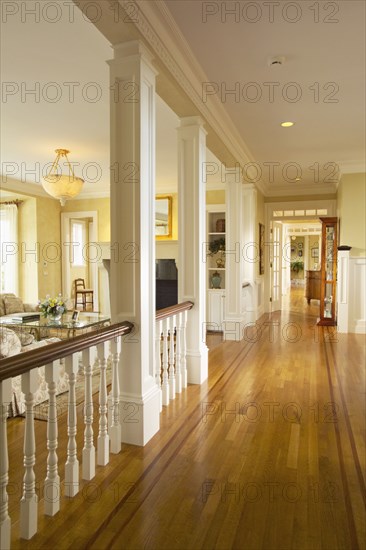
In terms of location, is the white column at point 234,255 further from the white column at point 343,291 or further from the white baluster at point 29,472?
the white baluster at point 29,472

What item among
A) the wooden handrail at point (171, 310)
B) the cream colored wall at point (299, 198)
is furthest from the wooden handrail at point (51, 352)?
the cream colored wall at point (299, 198)

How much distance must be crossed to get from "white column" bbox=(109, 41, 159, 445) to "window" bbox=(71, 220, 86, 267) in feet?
25.3

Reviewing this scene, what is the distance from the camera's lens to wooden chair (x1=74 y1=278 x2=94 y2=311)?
958cm

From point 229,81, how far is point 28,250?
621cm

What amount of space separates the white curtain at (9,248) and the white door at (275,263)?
564cm

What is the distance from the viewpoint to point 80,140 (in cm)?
527

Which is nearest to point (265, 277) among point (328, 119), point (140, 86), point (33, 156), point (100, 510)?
point (328, 119)

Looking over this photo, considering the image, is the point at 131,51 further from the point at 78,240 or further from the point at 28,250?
the point at 78,240

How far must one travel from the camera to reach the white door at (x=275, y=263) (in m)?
8.87

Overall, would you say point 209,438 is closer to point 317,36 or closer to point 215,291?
point 317,36

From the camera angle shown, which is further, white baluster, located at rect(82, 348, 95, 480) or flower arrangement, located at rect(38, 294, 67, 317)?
flower arrangement, located at rect(38, 294, 67, 317)

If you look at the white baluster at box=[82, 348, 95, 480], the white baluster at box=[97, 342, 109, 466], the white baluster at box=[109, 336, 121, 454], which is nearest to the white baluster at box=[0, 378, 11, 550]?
the white baluster at box=[82, 348, 95, 480]

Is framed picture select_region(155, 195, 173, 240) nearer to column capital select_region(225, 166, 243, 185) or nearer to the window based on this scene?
column capital select_region(225, 166, 243, 185)

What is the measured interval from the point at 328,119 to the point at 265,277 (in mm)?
4542
